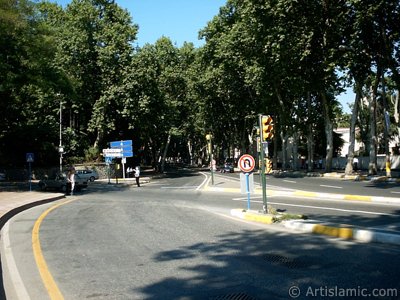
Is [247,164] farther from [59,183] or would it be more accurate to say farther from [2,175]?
[2,175]

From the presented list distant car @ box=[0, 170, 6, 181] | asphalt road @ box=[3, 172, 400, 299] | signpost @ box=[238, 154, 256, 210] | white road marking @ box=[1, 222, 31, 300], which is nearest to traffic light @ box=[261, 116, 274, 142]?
signpost @ box=[238, 154, 256, 210]

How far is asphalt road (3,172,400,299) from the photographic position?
5684 mm

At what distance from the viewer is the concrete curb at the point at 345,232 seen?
8266 mm

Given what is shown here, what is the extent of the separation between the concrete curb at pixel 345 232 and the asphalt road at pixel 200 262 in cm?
31

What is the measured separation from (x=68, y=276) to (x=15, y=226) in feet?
20.4

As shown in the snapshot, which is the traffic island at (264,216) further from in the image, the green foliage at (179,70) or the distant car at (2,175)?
the distant car at (2,175)

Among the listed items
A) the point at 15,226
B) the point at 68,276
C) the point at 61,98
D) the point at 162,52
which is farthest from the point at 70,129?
the point at 68,276

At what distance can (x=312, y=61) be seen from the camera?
2939cm

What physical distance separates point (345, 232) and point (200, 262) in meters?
3.55

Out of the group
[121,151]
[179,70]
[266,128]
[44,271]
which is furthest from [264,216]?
[179,70]

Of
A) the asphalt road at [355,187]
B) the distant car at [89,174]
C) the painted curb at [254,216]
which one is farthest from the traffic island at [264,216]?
the distant car at [89,174]

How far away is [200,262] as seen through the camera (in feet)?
23.7

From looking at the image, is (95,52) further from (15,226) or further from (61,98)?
(15,226)

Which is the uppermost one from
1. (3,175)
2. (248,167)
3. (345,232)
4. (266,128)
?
(266,128)
